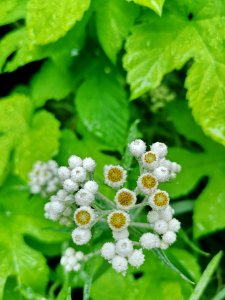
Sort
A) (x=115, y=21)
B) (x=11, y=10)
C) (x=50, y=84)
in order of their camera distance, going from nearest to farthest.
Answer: (x=115, y=21) < (x=11, y=10) < (x=50, y=84)

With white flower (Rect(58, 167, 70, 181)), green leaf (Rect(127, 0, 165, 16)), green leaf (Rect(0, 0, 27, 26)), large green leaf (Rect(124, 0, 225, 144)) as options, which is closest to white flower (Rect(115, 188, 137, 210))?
white flower (Rect(58, 167, 70, 181))

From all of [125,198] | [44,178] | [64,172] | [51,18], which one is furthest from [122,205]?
[51,18]

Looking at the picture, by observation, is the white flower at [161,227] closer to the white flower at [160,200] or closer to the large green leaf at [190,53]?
the white flower at [160,200]

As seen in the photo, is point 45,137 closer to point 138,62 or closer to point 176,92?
point 138,62

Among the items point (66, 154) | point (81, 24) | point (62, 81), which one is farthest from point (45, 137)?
point (81, 24)

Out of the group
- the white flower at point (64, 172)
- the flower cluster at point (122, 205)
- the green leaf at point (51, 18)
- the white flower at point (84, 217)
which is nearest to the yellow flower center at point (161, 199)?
the flower cluster at point (122, 205)

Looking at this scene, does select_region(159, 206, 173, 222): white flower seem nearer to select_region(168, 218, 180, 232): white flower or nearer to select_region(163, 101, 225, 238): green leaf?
select_region(168, 218, 180, 232): white flower

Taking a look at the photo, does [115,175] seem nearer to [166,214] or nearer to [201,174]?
[166,214]
